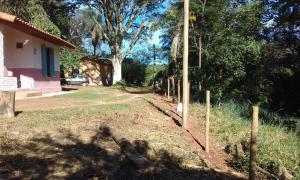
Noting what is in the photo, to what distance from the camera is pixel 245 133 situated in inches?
429

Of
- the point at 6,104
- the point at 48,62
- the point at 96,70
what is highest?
the point at 48,62

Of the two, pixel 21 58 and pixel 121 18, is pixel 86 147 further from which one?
pixel 121 18

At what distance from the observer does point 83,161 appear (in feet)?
22.0

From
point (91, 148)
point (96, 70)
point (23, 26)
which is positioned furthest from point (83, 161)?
point (96, 70)

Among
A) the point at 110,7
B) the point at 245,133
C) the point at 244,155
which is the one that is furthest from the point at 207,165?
the point at 110,7

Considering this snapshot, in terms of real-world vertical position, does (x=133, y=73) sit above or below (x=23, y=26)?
below

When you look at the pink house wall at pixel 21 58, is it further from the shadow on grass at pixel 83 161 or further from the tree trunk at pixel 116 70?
the tree trunk at pixel 116 70

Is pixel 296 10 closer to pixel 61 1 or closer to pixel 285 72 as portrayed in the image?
pixel 285 72

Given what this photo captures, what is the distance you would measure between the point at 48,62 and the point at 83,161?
15.3 metres

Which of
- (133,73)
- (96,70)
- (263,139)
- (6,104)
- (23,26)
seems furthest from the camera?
(133,73)

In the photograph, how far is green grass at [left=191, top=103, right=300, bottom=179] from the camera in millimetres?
8461

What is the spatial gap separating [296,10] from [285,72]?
4305 mm

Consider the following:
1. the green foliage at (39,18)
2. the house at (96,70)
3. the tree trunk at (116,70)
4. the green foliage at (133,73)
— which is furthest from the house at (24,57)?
the green foliage at (133,73)

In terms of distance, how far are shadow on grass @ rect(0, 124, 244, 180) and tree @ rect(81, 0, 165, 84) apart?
2596 centimetres
